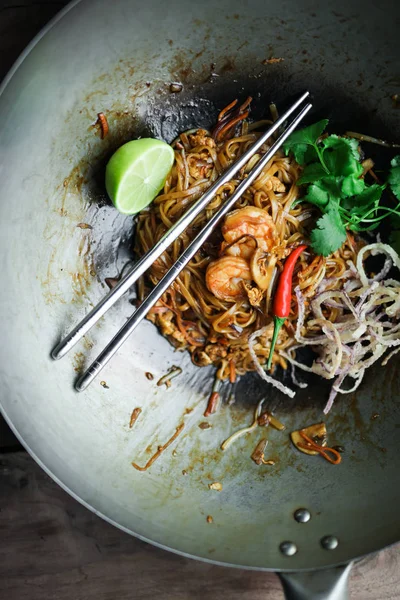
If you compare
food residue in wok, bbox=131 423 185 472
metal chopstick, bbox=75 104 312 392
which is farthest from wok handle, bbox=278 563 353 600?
metal chopstick, bbox=75 104 312 392

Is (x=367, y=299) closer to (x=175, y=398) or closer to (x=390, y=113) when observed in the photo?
(x=390, y=113)

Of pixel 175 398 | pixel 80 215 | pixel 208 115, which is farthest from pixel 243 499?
pixel 208 115

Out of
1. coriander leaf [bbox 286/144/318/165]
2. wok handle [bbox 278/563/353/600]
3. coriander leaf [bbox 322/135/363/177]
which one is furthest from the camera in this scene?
coriander leaf [bbox 286/144/318/165]

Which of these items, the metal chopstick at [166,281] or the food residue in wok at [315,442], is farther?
the food residue in wok at [315,442]

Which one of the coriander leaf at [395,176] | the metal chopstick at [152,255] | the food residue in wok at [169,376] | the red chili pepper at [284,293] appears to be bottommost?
the food residue in wok at [169,376]

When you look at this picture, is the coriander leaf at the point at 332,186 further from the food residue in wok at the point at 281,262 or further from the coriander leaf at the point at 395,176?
the coriander leaf at the point at 395,176

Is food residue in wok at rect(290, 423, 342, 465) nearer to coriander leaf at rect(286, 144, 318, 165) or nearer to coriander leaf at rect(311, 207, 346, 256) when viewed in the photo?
coriander leaf at rect(311, 207, 346, 256)

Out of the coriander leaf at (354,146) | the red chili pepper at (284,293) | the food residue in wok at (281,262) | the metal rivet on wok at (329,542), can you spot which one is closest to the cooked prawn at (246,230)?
the food residue in wok at (281,262)

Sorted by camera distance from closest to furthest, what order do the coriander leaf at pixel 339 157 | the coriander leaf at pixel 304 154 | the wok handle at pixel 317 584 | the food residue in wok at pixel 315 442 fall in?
the wok handle at pixel 317 584 < the coriander leaf at pixel 339 157 < the coriander leaf at pixel 304 154 < the food residue in wok at pixel 315 442
